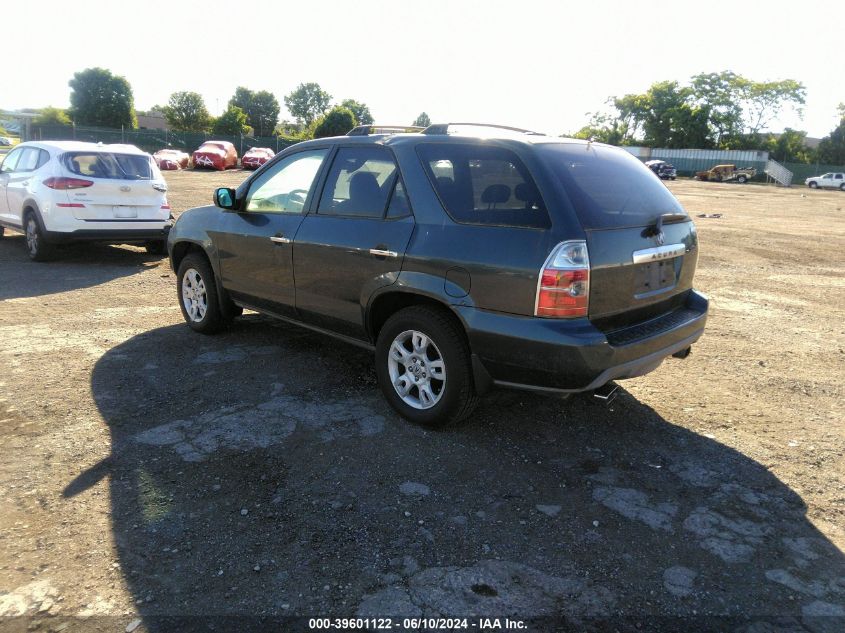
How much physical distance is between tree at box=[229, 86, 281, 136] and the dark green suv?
97825 mm

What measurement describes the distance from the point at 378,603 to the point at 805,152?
3396 inches

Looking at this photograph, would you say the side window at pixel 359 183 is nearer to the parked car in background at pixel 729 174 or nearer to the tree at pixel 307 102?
the parked car in background at pixel 729 174

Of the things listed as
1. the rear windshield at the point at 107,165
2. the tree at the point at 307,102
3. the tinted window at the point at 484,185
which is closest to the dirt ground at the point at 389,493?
the tinted window at the point at 484,185

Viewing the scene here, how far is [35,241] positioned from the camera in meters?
9.51

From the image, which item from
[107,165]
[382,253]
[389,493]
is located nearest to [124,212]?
[107,165]

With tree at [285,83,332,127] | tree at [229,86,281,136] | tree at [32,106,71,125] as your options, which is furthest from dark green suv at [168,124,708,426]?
tree at [285,83,332,127]

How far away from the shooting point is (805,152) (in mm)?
74250

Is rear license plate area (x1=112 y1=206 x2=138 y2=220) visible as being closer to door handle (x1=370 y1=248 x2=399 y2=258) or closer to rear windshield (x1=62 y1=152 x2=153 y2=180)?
rear windshield (x1=62 y1=152 x2=153 y2=180)

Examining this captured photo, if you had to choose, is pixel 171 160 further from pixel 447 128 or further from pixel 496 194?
pixel 496 194

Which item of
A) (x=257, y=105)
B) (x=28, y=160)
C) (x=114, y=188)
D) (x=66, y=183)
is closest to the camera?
(x=66, y=183)

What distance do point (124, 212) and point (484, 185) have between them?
7316 millimetres

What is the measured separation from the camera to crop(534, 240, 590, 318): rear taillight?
344 centimetres

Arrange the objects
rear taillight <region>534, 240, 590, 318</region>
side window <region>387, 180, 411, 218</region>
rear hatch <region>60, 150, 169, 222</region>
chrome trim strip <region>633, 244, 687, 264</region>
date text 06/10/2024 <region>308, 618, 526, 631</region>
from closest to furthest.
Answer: date text 06/10/2024 <region>308, 618, 526, 631</region> < rear taillight <region>534, 240, 590, 318</region> < chrome trim strip <region>633, 244, 687, 264</region> < side window <region>387, 180, 411, 218</region> < rear hatch <region>60, 150, 169, 222</region>

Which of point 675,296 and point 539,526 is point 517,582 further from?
point 675,296
